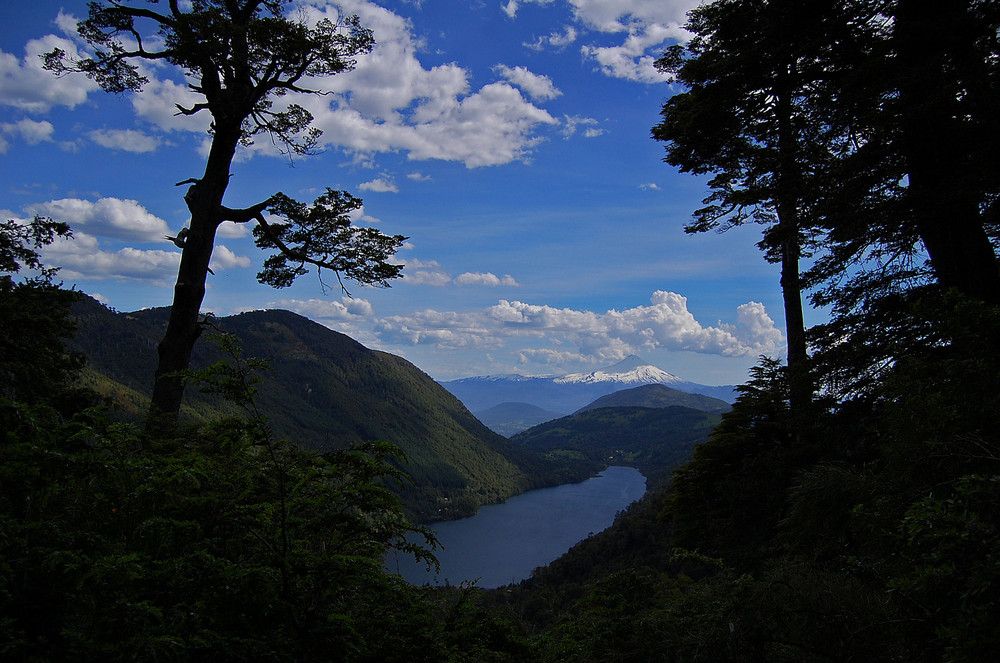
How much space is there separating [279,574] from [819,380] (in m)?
7.86

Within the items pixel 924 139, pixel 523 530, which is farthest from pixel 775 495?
pixel 523 530

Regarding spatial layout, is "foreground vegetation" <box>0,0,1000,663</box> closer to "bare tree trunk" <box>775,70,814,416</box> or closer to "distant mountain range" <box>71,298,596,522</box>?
"bare tree trunk" <box>775,70,814,416</box>

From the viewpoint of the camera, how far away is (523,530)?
9450cm

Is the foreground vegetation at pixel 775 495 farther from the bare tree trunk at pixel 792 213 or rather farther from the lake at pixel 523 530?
the lake at pixel 523 530

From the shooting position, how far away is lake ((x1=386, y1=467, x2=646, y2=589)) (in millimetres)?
67000

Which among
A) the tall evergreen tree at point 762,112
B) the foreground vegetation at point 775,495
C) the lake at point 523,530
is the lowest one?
the lake at point 523,530

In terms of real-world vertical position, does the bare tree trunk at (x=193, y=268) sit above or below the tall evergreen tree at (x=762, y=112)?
below

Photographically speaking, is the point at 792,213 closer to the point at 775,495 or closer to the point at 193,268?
the point at 775,495

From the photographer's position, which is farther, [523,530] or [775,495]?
[523,530]

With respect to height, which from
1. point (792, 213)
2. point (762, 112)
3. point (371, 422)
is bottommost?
point (371, 422)

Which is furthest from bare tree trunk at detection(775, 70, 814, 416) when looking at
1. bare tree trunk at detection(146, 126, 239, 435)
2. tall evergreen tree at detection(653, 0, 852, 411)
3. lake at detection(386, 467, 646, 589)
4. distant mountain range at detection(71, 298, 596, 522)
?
distant mountain range at detection(71, 298, 596, 522)

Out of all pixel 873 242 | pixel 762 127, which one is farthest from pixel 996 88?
pixel 762 127

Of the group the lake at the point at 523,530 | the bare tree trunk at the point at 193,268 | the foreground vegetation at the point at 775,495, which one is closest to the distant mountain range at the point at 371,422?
the lake at the point at 523,530

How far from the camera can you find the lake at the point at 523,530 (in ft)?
220
